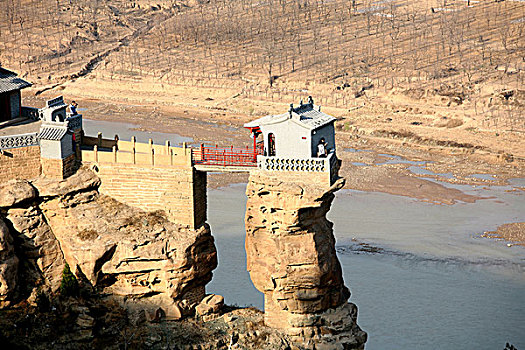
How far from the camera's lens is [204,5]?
116 m

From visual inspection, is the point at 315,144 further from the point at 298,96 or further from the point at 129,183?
the point at 298,96

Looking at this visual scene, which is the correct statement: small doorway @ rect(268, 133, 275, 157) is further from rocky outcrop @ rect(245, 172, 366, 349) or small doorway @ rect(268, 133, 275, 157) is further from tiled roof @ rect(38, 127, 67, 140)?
tiled roof @ rect(38, 127, 67, 140)

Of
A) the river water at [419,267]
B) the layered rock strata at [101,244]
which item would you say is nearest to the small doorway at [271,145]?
the layered rock strata at [101,244]

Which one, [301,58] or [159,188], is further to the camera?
[301,58]

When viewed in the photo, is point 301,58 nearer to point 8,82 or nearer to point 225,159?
point 8,82

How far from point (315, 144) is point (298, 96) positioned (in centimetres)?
5312

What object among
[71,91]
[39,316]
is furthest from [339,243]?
[71,91]

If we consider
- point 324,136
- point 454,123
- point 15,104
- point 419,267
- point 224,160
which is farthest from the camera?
point 454,123

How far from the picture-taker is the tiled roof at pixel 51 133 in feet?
107

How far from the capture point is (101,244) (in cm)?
3206

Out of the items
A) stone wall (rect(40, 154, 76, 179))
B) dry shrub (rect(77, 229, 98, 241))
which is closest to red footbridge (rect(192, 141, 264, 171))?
dry shrub (rect(77, 229, 98, 241))

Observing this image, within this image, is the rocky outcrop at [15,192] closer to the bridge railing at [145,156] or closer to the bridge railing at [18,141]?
the bridge railing at [18,141]

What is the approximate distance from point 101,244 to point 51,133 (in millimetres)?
5060

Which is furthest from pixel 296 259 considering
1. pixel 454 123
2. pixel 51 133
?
pixel 454 123
